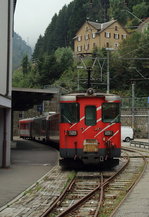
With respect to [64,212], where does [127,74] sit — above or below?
above

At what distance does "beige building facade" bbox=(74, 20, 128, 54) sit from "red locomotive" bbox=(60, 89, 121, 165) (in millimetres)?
83537

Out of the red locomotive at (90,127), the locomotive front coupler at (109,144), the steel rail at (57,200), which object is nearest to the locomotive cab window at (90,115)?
the red locomotive at (90,127)

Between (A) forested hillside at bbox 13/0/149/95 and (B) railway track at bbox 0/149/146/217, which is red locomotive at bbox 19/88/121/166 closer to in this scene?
(B) railway track at bbox 0/149/146/217

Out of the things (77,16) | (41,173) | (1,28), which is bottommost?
(41,173)

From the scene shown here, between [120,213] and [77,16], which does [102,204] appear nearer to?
[120,213]

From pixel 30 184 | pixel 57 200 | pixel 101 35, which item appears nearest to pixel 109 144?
pixel 30 184

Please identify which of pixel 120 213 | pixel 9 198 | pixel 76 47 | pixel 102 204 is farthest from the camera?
pixel 76 47

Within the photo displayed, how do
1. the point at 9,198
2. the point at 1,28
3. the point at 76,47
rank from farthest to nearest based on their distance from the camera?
the point at 76,47 → the point at 1,28 → the point at 9,198

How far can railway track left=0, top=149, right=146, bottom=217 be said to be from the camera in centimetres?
970

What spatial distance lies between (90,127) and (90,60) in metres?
59.3

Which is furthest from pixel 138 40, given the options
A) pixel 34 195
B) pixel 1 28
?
pixel 34 195

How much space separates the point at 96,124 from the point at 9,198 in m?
6.48

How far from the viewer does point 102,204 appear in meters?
10.5

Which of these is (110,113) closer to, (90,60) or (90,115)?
(90,115)
